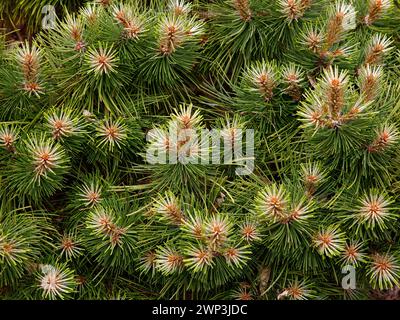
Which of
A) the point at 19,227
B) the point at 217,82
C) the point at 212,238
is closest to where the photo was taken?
the point at 212,238

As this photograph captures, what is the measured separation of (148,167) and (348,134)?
0.40 meters

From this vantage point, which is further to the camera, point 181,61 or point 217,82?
point 217,82

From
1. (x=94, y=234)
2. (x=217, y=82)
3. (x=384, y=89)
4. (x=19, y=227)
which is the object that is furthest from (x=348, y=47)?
(x=19, y=227)

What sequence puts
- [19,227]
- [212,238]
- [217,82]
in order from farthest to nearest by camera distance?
1. [217,82]
2. [19,227]
3. [212,238]

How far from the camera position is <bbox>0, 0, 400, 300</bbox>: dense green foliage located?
1.16m

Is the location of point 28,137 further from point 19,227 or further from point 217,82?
point 217,82

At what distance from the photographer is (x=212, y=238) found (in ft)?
3.69

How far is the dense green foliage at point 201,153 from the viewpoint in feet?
3.81

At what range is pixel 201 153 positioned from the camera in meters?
1.18

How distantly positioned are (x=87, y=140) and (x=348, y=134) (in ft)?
1.71
